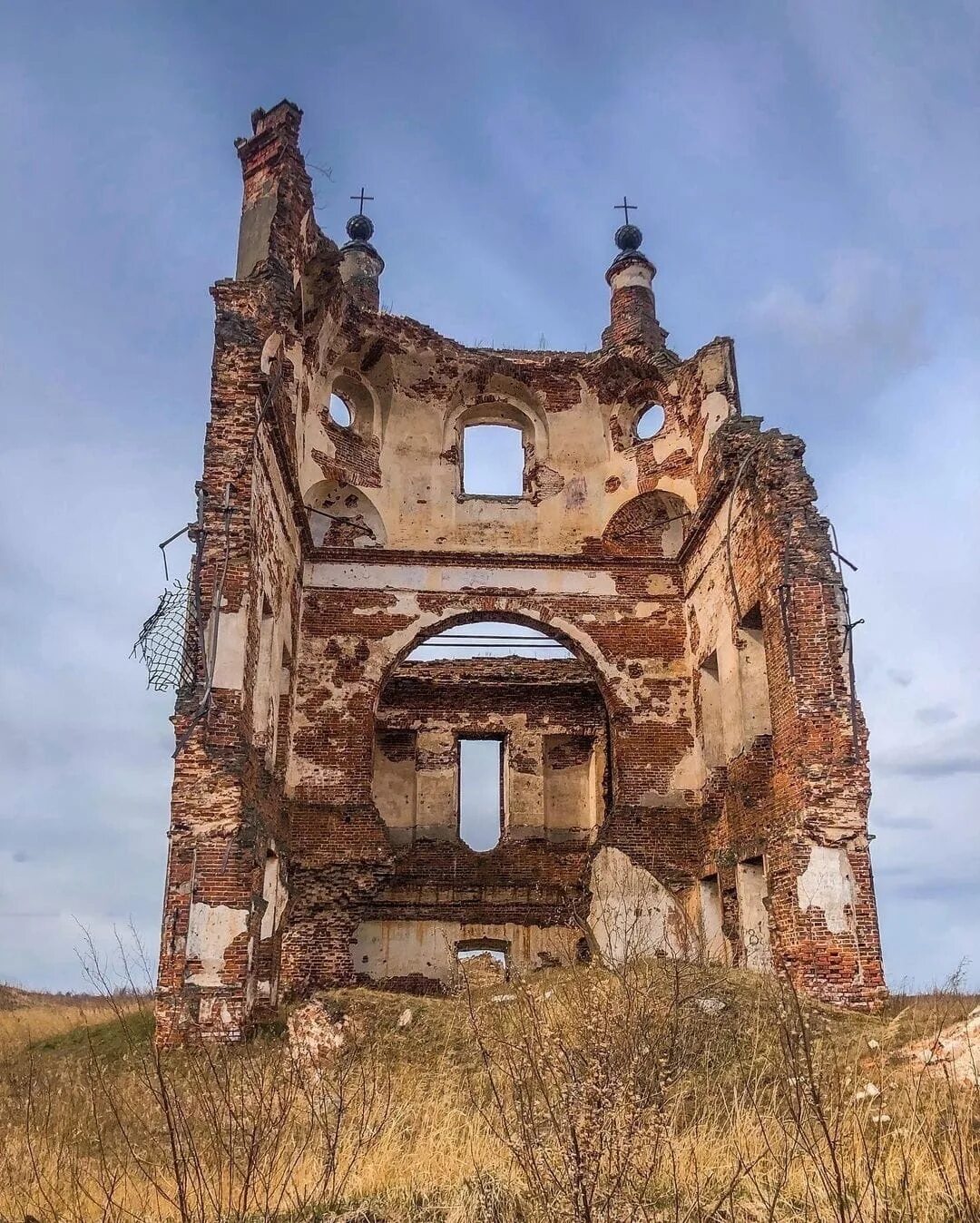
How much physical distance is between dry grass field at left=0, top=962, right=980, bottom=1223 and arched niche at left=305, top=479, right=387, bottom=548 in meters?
7.84

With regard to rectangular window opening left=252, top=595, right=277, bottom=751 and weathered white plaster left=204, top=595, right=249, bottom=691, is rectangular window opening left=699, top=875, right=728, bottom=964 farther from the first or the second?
weathered white plaster left=204, top=595, right=249, bottom=691

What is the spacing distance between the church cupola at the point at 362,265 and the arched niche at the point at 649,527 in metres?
8.09

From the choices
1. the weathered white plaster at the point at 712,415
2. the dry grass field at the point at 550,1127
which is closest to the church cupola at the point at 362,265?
the weathered white plaster at the point at 712,415

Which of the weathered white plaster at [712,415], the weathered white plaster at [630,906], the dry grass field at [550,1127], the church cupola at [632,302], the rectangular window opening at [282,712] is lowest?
the dry grass field at [550,1127]

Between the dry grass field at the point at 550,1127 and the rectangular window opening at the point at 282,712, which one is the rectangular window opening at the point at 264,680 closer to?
the rectangular window opening at the point at 282,712

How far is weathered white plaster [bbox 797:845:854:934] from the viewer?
35.7 ft

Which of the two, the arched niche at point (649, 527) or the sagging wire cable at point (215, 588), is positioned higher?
the arched niche at point (649, 527)

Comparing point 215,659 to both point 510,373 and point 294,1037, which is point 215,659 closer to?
point 294,1037

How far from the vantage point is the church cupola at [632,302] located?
19.3 m

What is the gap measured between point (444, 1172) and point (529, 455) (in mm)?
13482

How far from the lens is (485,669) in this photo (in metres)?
18.8

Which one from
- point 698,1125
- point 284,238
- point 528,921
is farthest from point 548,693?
point 698,1125

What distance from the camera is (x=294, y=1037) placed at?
31.7ft

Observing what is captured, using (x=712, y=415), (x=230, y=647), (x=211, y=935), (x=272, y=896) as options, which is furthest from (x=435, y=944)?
(x=712, y=415)
